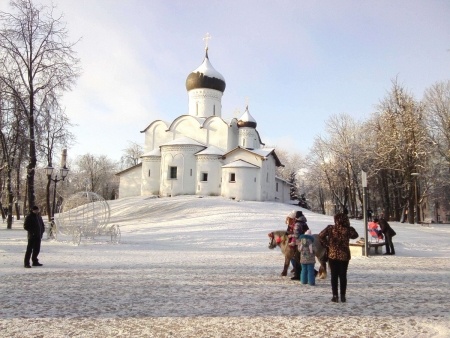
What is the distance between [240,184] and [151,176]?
34.3 feet

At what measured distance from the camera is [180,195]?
40.3 metres

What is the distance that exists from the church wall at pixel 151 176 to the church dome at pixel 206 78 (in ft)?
31.4

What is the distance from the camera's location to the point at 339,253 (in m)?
7.20

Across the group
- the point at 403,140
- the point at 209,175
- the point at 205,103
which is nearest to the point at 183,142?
the point at 209,175

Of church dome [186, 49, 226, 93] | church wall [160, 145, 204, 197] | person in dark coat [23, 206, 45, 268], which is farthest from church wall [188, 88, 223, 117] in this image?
person in dark coat [23, 206, 45, 268]

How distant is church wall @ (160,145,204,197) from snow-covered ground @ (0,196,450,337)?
2448cm

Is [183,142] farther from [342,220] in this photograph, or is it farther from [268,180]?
[342,220]

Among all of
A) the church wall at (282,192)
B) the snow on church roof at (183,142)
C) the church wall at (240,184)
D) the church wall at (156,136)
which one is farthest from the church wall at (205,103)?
the church wall at (282,192)

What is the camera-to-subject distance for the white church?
128 feet

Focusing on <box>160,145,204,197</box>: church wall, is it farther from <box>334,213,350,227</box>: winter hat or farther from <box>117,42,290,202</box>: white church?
<box>334,213,350,227</box>: winter hat

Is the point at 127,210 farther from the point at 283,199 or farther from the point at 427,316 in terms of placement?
the point at 427,316

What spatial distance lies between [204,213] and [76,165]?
46977 mm

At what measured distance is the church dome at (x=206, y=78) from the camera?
147ft

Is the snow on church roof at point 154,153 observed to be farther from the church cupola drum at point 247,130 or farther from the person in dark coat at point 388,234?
the person in dark coat at point 388,234
